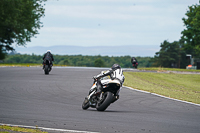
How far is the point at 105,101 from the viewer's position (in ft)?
37.4

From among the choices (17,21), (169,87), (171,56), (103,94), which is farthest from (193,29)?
(171,56)

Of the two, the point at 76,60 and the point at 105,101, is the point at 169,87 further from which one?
the point at 76,60

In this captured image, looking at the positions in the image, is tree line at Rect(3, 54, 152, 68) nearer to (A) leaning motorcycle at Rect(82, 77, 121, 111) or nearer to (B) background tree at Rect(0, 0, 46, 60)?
(B) background tree at Rect(0, 0, 46, 60)

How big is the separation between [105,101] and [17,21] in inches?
1759

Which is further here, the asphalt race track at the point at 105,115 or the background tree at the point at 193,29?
the background tree at the point at 193,29

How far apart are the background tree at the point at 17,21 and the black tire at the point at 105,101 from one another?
128 feet

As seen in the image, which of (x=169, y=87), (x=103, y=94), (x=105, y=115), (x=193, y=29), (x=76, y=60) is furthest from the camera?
(x=76, y=60)

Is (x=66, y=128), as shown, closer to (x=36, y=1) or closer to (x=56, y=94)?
(x=56, y=94)

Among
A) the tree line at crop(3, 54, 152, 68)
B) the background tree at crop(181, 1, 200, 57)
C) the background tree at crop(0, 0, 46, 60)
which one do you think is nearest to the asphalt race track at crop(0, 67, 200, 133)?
the background tree at crop(0, 0, 46, 60)

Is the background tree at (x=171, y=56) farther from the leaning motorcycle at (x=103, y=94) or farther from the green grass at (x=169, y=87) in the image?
the leaning motorcycle at (x=103, y=94)

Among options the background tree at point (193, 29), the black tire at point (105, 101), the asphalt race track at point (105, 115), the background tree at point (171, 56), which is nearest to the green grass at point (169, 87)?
the asphalt race track at point (105, 115)

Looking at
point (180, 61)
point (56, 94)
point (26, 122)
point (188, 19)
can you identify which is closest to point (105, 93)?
point (26, 122)

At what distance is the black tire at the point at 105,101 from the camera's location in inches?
445

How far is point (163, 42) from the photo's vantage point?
15350 centimetres
